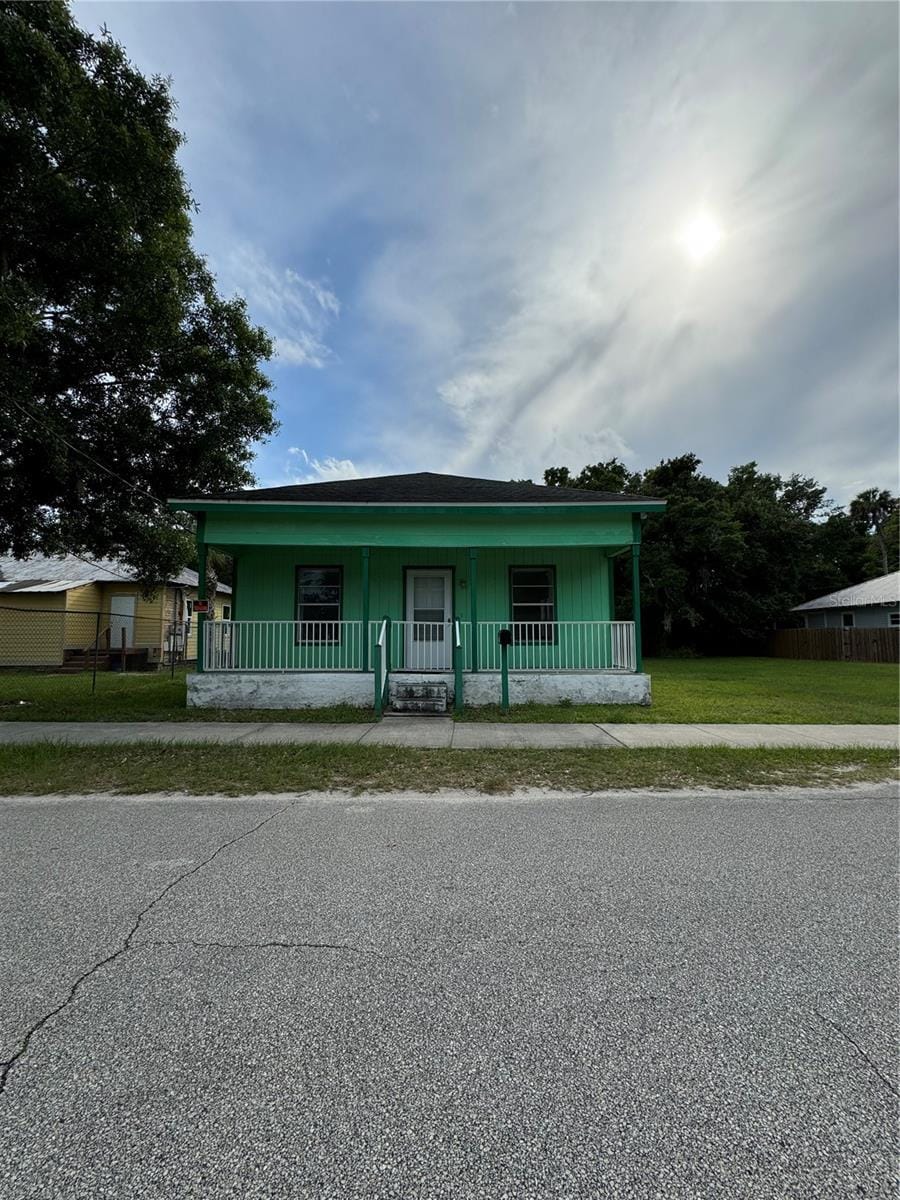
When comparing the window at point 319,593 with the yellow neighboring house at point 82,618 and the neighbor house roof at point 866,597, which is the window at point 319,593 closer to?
the yellow neighboring house at point 82,618

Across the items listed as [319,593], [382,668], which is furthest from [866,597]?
[382,668]

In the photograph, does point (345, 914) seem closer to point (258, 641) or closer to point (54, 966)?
point (54, 966)

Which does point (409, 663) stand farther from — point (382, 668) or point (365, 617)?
point (382, 668)

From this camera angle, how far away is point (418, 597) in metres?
12.4

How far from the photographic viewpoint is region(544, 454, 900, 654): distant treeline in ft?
94.8

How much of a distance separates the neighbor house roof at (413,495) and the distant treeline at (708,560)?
17.4 m

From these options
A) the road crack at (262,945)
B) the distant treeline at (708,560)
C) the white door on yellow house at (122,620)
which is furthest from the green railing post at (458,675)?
the distant treeline at (708,560)

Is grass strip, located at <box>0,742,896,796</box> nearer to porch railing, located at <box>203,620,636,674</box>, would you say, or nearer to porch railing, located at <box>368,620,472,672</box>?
porch railing, located at <box>203,620,636,674</box>

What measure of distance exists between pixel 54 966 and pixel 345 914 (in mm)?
1255

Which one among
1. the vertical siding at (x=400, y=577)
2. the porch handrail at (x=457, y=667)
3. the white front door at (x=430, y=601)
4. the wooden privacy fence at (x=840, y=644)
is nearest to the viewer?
the porch handrail at (x=457, y=667)

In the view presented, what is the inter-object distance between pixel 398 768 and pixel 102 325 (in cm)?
943

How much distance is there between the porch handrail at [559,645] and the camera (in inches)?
446

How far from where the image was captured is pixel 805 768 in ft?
20.2

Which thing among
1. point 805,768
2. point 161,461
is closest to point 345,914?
point 805,768
